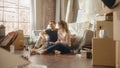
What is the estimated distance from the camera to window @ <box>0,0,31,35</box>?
6677 mm

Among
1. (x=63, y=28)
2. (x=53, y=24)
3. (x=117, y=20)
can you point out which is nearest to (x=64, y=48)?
(x=63, y=28)

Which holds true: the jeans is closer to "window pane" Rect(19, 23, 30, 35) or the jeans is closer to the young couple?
the young couple

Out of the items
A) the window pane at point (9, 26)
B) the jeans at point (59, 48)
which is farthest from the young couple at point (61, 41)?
the window pane at point (9, 26)

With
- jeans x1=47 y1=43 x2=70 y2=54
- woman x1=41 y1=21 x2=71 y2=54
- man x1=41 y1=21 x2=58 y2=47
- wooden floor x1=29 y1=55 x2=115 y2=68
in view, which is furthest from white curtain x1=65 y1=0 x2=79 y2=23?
wooden floor x1=29 y1=55 x2=115 y2=68

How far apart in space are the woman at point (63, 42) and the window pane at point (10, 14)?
6.57 ft

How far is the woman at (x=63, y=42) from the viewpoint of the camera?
17.5 feet

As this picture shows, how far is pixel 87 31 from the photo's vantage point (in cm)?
532

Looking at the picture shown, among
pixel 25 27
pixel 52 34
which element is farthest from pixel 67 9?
pixel 25 27

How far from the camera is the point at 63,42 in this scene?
18.0 feet

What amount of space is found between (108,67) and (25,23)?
4.50 m

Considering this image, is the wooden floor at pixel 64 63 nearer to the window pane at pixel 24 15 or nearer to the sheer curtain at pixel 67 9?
the sheer curtain at pixel 67 9

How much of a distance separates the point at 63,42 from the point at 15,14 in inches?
87.8

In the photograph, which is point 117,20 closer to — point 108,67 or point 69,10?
point 108,67

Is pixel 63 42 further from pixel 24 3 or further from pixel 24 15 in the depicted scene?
pixel 24 3
